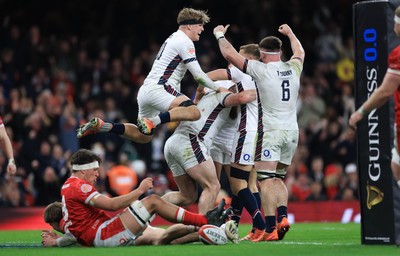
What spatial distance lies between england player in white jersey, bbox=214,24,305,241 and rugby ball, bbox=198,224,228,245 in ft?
4.76

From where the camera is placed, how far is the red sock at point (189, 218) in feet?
39.8

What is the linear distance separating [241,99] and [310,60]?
534 inches

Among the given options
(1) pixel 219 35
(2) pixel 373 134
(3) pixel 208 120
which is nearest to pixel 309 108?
(1) pixel 219 35

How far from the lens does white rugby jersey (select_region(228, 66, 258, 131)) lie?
564 inches

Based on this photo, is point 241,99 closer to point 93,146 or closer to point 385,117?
point 385,117

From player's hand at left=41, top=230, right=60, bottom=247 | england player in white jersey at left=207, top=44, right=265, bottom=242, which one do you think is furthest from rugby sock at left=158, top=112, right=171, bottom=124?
player's hand at left=41, top=230, right=60, bottom=247

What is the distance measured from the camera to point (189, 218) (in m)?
12.2

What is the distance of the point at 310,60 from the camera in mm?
27109

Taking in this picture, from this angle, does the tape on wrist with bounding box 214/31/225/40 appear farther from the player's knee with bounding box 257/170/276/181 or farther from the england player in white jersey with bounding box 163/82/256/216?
the player's knee with bounding box 257/170/276/181

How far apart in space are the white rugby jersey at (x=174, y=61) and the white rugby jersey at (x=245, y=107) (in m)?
0.76

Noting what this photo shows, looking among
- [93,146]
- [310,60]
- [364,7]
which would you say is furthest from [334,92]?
[364,7]

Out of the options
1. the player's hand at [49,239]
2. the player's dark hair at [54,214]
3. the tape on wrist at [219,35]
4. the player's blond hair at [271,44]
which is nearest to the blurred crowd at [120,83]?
the tape on wrist at [219,35]

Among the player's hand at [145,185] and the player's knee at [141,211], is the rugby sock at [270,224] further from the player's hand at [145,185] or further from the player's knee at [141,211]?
the player's hand at [145,185]

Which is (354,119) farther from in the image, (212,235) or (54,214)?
(54,214)
